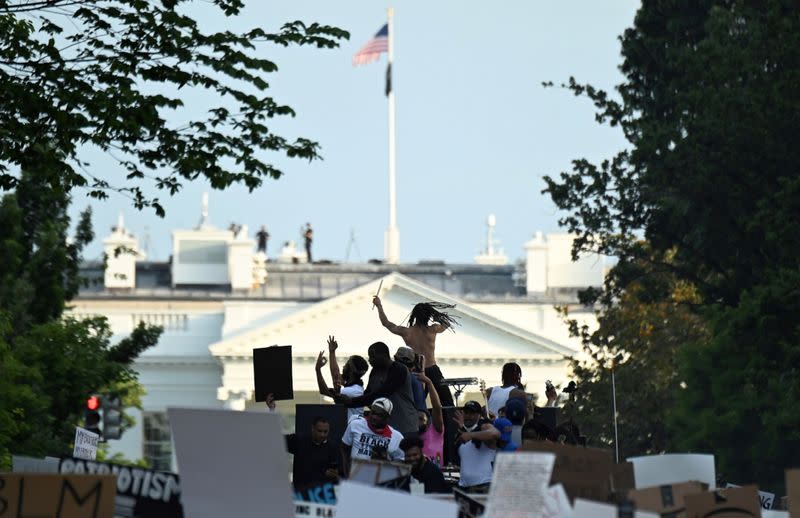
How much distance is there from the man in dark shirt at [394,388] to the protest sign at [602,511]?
7858mm

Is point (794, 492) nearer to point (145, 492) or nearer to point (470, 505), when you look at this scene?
point (470, 505)

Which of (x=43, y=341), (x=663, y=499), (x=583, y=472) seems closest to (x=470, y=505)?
(x=583, y=472)

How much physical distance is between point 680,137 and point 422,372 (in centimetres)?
1884

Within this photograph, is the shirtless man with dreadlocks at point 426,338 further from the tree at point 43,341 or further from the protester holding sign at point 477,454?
the tree at point 43,341

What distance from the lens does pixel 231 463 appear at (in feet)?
28.7

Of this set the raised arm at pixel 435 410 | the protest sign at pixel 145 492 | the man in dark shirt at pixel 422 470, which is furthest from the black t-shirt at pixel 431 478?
the raised arm at pixel 435 410

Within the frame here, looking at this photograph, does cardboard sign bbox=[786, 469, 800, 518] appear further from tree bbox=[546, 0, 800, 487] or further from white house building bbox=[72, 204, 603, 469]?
white house building bbox=[72, 204, 603, 469]

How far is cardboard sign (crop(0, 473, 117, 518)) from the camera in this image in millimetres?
8648

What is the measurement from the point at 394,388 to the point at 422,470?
9.89ft

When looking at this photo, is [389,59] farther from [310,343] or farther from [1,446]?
[1,446]

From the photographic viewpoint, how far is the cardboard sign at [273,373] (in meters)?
17.5

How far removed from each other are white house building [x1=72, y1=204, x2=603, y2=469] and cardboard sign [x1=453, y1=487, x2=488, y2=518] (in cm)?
6437

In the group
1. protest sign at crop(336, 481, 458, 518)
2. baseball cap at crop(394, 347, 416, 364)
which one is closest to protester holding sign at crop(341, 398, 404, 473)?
baseball cap at crop(394, 347, 416, 364)

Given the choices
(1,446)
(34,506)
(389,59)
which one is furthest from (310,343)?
(34,506)
